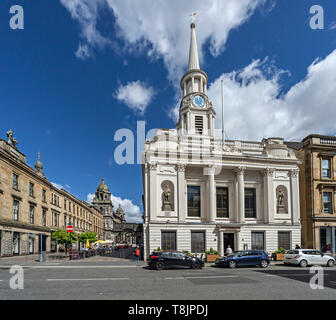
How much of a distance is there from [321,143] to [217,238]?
16869mm

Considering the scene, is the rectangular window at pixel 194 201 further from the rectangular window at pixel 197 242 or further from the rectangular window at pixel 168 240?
the rectangular window at pixel 168 240

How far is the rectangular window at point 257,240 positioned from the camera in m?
29.1

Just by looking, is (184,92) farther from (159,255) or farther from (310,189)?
A: (159,255)

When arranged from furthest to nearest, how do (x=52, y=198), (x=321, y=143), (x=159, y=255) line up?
(x=52, y=198)
(x=321, y=143)
(x=159, y=255)

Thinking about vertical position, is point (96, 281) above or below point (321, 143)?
below

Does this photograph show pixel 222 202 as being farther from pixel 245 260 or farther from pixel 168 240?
pixel 245 260

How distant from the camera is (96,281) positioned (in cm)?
1362

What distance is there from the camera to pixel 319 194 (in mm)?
31344

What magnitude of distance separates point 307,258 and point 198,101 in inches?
878

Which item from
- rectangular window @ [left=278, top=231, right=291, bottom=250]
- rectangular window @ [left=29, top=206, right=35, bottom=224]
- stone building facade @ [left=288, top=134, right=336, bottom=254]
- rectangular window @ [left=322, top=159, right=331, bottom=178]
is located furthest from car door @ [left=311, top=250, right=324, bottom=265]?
rectangular window @ [left=29, top=206, right=35, bottom=224]

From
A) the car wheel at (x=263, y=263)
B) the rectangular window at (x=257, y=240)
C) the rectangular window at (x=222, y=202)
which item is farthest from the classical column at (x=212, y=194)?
the car wheel at (x=263, y=263)

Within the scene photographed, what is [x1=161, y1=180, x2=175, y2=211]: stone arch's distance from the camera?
28.4 meters
